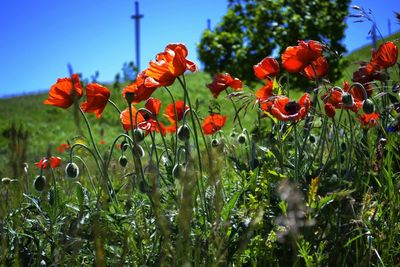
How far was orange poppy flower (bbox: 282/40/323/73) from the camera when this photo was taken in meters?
1.88

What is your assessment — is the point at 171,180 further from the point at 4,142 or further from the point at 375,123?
the point at 4,142

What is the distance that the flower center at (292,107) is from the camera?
1735 mm

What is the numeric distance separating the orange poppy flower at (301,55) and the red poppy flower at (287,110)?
218 millimetres

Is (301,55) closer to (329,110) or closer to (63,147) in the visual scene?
(329,110)

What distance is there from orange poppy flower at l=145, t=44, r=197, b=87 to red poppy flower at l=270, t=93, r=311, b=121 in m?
0.32

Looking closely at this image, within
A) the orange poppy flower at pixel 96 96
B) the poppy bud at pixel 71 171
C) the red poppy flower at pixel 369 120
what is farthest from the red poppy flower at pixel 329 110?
the poppy bud at pixel 71 171

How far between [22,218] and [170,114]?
0.78m

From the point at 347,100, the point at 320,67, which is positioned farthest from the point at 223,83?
the point at 347,100

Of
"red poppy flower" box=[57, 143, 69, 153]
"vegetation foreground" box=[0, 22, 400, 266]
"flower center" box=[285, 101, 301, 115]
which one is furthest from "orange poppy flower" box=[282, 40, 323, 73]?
"red poppy flower" box=[57, 143, 69, 153]

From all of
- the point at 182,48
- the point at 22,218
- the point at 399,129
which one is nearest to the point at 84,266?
the point at 22,218

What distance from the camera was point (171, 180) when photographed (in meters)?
1.78

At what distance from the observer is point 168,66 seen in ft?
5.53

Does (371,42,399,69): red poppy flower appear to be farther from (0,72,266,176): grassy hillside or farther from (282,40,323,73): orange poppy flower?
(0,72,266,176): grassy hillside

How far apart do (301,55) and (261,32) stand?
1135cm
